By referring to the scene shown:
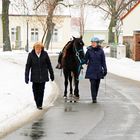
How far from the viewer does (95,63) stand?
15.4 meters

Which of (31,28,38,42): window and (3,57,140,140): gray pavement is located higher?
(31,28,38,42): window

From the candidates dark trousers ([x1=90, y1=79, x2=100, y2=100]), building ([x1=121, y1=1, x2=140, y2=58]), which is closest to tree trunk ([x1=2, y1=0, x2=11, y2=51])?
building ([x1=121, y1=1, x2=140, y2=58])

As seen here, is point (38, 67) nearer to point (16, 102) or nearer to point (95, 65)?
point (16, 102)

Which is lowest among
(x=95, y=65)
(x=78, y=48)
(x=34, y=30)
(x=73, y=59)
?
(x=95, y=65)

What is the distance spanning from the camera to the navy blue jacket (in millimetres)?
15352

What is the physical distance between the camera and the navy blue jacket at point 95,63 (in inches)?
604

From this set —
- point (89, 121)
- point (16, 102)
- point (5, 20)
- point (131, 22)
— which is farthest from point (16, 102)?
point (5, 20)

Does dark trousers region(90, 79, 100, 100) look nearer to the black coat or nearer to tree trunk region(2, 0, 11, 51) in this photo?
the black coat

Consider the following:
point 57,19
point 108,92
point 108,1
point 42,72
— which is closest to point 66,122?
point 42,72

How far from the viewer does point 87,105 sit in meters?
14.9

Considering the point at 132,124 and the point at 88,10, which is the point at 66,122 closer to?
the point at 132,124

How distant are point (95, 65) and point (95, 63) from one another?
6cm

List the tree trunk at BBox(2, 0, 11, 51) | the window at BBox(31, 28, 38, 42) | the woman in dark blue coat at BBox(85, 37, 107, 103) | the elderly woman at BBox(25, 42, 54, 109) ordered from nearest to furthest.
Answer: the elderly woman at BBox(25, 42, 54, 109) < the woman in dark blue coat at BBox(85, 37, 107, 103) < the tree trunk at BBox(2, 0, 11, 51) < the window at BBox(31, 28, 38, 42)

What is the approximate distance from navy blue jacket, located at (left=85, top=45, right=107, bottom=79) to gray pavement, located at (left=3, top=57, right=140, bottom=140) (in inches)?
31.6
